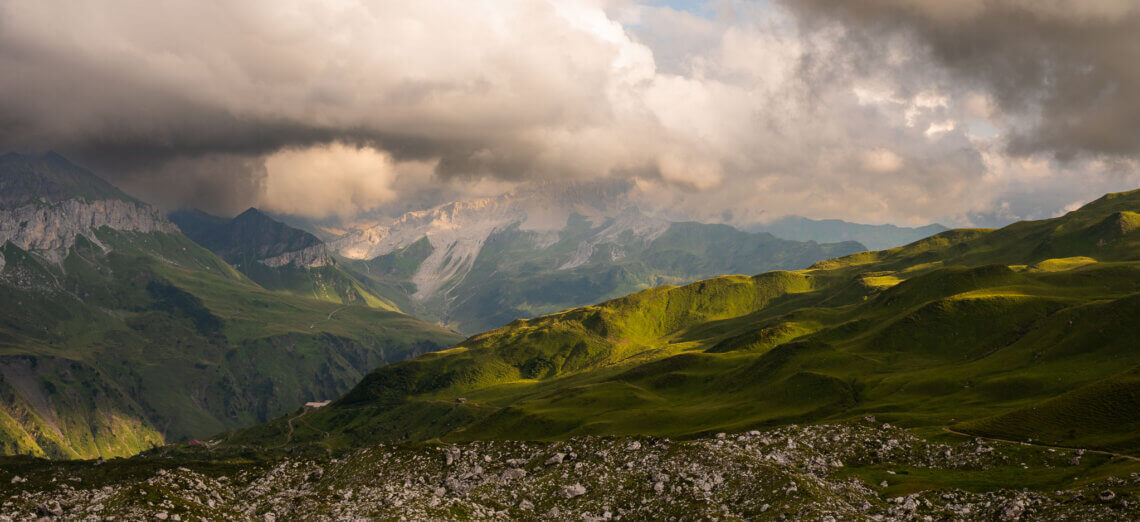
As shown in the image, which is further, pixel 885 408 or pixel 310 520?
pixel 885 408

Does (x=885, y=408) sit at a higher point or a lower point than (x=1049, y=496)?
lower

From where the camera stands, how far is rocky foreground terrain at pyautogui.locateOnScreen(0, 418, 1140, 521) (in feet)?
192

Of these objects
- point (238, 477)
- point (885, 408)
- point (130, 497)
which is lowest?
point (885, 408)

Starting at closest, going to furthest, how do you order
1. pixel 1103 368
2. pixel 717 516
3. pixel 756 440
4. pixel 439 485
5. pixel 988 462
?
pixel 717 516, pixel 988 462, pixel 439 485, pixel 756 440, pixel 1103 368

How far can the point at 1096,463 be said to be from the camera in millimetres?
72938

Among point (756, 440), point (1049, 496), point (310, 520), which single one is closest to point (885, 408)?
point (756, 440)

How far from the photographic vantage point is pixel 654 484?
6925cm

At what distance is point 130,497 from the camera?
5916cm

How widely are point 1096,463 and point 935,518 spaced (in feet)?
99.8

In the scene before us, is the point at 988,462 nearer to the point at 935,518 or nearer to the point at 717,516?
the point at 935,518

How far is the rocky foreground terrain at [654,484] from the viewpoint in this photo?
58.4 meters

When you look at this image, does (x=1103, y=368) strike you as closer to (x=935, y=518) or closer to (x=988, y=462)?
(x=988, y=462)

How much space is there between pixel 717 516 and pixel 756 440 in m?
42.4

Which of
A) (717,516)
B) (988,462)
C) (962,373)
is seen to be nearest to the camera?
(717,516)
